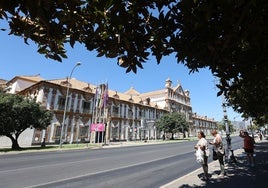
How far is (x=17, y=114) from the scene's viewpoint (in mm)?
24359

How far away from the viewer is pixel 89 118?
45844mm

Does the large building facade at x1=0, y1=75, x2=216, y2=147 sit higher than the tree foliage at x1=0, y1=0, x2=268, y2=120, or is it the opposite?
the large building facade at x1=0, y1=75, x2=216, y2=147

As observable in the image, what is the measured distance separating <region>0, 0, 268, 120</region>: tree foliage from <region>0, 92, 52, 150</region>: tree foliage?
2325 cm

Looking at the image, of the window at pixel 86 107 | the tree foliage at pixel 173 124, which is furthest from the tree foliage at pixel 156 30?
the tree foliage at pixel 173 124

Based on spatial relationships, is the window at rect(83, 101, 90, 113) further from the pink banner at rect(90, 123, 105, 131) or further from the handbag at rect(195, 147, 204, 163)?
the handbag at rect(195, 147, 204, 163)

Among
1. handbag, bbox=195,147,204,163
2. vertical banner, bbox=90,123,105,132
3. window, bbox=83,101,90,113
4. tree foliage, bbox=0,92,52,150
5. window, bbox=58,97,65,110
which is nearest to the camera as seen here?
handbag, bbox=195,147,204,163

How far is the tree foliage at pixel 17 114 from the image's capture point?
23.3m

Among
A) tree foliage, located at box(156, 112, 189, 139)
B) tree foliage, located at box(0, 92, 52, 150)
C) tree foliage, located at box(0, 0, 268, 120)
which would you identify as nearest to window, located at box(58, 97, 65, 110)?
tree foliage, located at box(0, 92, 52, 150)

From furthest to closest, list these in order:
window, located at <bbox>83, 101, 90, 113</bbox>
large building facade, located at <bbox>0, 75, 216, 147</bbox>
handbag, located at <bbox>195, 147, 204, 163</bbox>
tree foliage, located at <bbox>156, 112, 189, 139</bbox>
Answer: tree foliage, located at <bbox>156, 112, 189, 139</bbox>
window, located at <bbox>83, 101, 90, 113</bbox>
large building facade, located at <bbox>0, 75, 216, 147</bbox>
handbag, located at <bbox>195, 147, 204, 163</bbox>

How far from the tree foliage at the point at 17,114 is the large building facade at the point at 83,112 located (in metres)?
3.51

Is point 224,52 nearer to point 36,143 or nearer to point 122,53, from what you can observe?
point 122,53

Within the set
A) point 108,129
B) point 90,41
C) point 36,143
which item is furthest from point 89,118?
point 90,41

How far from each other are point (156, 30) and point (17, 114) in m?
24.9

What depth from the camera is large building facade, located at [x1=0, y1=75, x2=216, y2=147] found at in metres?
38.0
